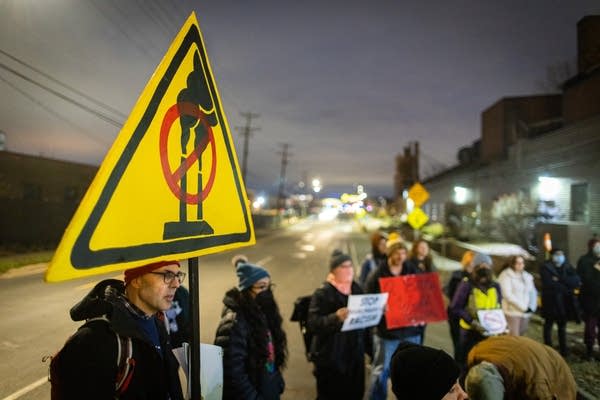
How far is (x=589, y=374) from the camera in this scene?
5.43m

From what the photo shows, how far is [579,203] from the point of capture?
15.5 metres

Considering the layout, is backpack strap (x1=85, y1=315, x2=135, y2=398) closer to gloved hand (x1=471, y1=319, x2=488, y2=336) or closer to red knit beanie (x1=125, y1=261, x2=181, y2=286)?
red knit beanie (x1=125, y1=261, x2=181, y2=286)

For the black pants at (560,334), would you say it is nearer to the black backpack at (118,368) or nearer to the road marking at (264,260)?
the black backpack at (118,368)

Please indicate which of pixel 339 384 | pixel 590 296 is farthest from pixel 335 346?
pixel 590 296

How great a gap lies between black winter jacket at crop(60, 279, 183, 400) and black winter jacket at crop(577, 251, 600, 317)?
271 inches

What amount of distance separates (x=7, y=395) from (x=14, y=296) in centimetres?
656

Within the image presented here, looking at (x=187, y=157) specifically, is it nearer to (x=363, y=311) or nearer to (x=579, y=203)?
(x=363, y=311)

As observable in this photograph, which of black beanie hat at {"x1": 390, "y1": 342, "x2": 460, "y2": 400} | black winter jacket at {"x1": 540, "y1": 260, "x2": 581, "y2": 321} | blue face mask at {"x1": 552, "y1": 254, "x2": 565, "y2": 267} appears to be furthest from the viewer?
blue face mask at {"x1": 552, "y1": 254, "x2": 565, "y2": 267}

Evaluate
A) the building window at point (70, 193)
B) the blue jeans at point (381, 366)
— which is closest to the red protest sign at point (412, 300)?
the blue jeans at point (381, 366)

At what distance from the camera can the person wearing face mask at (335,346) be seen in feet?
12.1

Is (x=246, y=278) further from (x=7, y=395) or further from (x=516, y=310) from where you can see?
(x=516, y=310)

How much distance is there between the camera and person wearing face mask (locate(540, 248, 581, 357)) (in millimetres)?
6430

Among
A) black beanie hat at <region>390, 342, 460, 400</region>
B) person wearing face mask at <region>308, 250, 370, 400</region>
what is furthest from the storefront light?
black beanie hat at <region>390, 342, 460, 400</region>

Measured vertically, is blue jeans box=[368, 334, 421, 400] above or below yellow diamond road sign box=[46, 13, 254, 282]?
below
